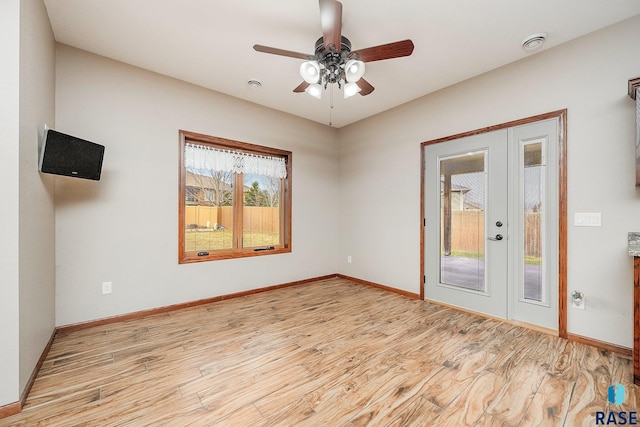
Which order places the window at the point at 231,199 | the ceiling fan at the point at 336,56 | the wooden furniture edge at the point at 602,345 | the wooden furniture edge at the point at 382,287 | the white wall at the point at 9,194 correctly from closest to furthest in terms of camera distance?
the white wall at the point at 9,194 → the ceiling fan at the point at 336,56 → the wooden furniture edge at the point at 602,345 → the window at the point at 231,199 → the wooden furniture edge at the point at 382,287

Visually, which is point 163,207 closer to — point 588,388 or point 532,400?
point 532,400

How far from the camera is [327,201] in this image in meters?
4.91

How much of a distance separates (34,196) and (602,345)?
4.75 metres

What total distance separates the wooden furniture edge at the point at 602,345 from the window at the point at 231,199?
3.53 metres

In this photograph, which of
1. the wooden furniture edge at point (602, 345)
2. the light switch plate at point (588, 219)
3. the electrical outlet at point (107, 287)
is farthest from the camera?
the electrical outlet at point (107, 287)

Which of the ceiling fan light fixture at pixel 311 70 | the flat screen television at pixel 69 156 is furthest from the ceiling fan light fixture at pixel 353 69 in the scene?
the flat screen television at pixel 69 156

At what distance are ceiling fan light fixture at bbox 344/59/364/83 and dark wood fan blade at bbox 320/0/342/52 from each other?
0.16 metres

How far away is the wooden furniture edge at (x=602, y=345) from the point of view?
2.22m

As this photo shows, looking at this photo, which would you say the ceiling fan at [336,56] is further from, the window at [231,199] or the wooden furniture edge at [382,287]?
the wooden furniture edge at [382,287]

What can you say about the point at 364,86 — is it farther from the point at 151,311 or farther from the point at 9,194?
the point at 151,311

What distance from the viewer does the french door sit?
2.68 meters

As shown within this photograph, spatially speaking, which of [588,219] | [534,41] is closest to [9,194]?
[534,41]

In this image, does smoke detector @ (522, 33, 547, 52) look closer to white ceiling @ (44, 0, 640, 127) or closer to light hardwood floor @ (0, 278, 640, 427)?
white ceiling @ (44, 0, 640, 127)

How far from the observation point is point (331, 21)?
70.9 inches
